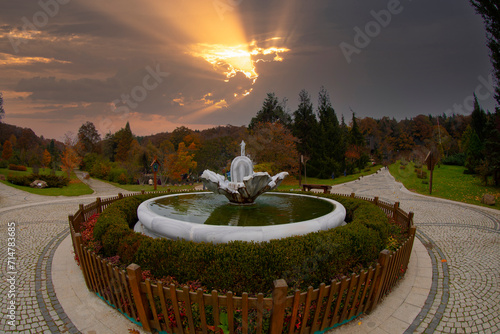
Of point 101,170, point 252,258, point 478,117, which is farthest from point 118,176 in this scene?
point 478,117

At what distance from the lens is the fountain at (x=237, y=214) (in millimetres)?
5273

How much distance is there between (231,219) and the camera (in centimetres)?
666

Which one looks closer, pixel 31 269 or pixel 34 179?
pixel 31 269

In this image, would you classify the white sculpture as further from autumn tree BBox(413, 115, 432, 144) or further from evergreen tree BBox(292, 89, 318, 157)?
autumn tree BBox(413, 115, 432, 144)

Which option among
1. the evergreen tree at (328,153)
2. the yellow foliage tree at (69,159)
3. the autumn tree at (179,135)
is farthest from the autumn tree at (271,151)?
the autumn tree at (179,135)

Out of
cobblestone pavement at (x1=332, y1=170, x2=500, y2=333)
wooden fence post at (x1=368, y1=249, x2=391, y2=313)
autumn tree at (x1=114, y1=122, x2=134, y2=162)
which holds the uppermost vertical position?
autumn tree at (x1=114, y1=122, x2=134, y2=162)

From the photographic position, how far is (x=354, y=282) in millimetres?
3877

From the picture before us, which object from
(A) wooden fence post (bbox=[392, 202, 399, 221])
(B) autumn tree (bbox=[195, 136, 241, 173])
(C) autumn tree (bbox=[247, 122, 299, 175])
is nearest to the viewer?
(A) wooden fence post (bbox=[392, 202, 399, 221])

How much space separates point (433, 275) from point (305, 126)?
35.6m

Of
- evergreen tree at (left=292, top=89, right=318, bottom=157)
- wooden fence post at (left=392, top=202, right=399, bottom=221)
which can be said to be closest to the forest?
evergreen tree at (left=292, top=89, right=318, bottom=157)

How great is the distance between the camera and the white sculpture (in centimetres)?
776

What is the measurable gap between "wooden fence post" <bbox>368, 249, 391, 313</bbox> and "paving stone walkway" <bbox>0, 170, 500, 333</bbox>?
410 millimetres

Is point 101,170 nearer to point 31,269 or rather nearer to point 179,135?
point 179,135

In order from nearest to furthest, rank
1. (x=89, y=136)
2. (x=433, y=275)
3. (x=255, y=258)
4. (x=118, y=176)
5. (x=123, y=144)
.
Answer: (x=255, y=258) → (x=433, y=275) → (x=118, y=176) → (x=123, y=144) → (x=89, y=136)
